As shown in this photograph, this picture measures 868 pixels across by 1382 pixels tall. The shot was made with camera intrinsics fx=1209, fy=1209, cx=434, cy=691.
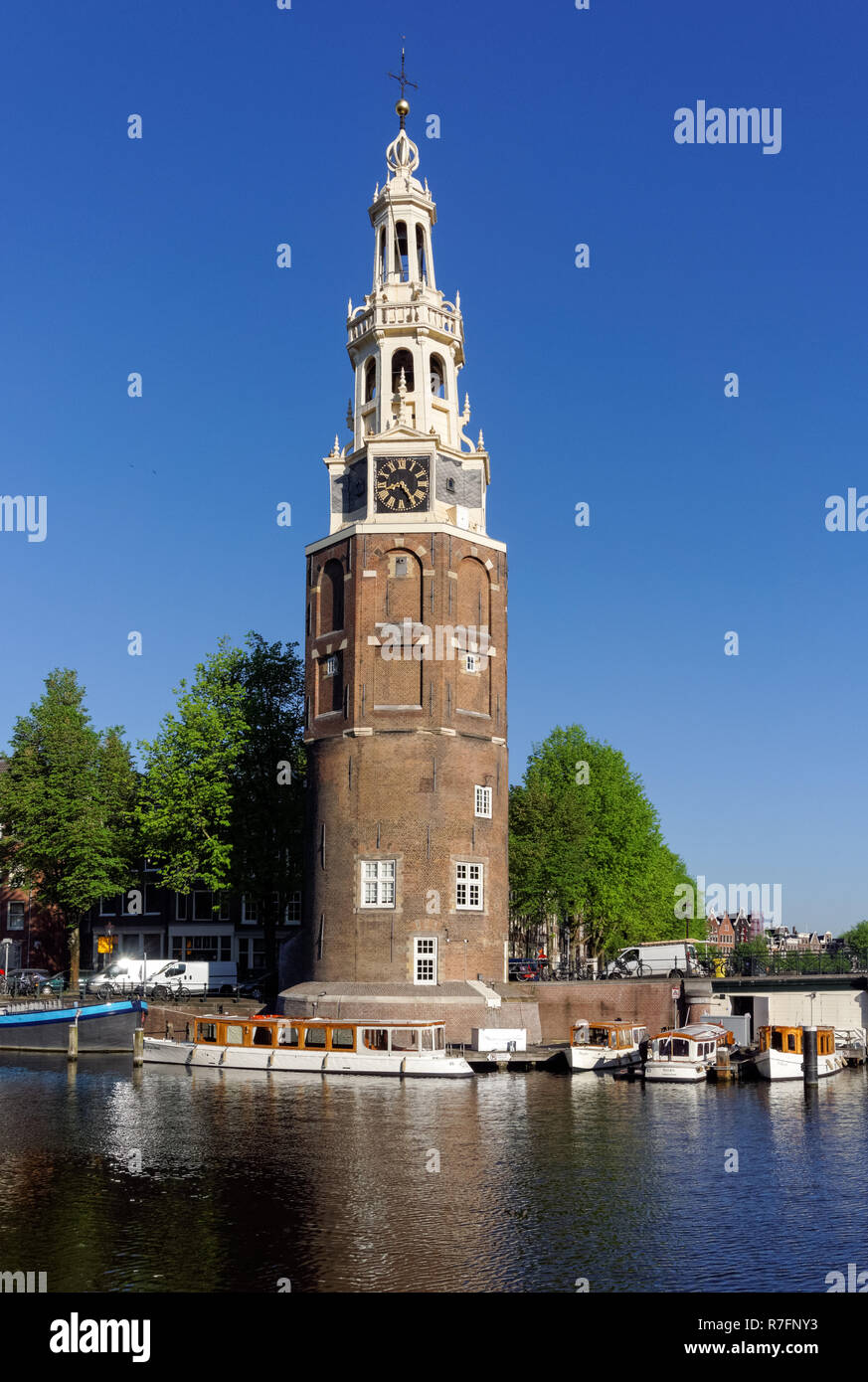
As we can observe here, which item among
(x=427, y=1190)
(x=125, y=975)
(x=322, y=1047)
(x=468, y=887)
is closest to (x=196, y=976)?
(x=125, y=975)

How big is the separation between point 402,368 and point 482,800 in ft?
80.3

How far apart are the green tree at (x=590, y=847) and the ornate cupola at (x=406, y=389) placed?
2655cm

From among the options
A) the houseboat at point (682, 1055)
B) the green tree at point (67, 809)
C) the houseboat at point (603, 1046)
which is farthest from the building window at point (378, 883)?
the green tree at point (67, 809)

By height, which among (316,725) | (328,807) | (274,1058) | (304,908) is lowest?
(274,1058)

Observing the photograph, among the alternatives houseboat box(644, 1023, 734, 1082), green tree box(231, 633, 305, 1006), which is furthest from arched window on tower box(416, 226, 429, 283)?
houseboat box(644, 1023, 734, 1082)

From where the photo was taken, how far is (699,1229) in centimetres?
2470

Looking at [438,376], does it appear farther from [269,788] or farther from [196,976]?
[196,976]

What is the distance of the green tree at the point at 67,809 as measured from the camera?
76688 millimetres

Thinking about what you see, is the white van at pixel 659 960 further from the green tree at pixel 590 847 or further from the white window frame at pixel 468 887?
the white window frame at pixel 468 887

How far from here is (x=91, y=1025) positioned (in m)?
58.0

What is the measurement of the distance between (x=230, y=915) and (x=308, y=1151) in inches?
2222

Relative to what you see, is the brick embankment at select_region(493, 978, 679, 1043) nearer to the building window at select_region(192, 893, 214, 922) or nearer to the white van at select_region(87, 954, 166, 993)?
the white van at select_region(87, 954, 166, 993)

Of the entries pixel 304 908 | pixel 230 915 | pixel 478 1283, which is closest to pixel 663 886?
pixel 230 915

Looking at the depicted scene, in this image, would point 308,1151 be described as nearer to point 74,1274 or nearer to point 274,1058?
point 74,1274
